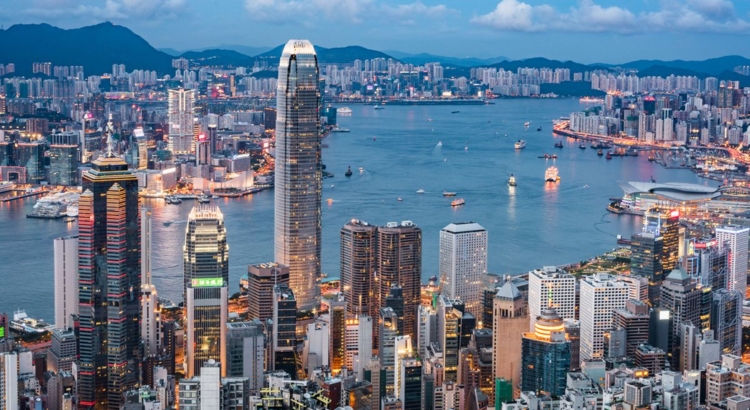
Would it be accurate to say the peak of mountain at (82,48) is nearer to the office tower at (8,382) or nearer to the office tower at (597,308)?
the office tower at (597,308)

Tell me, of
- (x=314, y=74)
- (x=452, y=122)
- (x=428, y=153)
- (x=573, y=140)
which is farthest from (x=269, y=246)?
(x=452, y=122)

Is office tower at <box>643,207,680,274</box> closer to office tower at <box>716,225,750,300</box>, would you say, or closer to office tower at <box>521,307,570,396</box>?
office tower at <box>716,225,750,300</box>

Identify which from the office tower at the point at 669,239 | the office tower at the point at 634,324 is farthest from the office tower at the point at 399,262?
the office tower at the point at 669,239

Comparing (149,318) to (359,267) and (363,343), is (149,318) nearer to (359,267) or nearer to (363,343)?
(363,343)

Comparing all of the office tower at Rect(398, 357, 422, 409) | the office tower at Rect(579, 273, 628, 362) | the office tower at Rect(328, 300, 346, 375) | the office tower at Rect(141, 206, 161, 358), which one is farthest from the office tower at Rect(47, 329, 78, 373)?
the office tower at Rect(579, 273, 628, 362)

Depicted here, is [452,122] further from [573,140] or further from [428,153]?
[428,153]

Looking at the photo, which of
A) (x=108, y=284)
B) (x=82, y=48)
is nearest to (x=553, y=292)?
(x=108, y=284)
